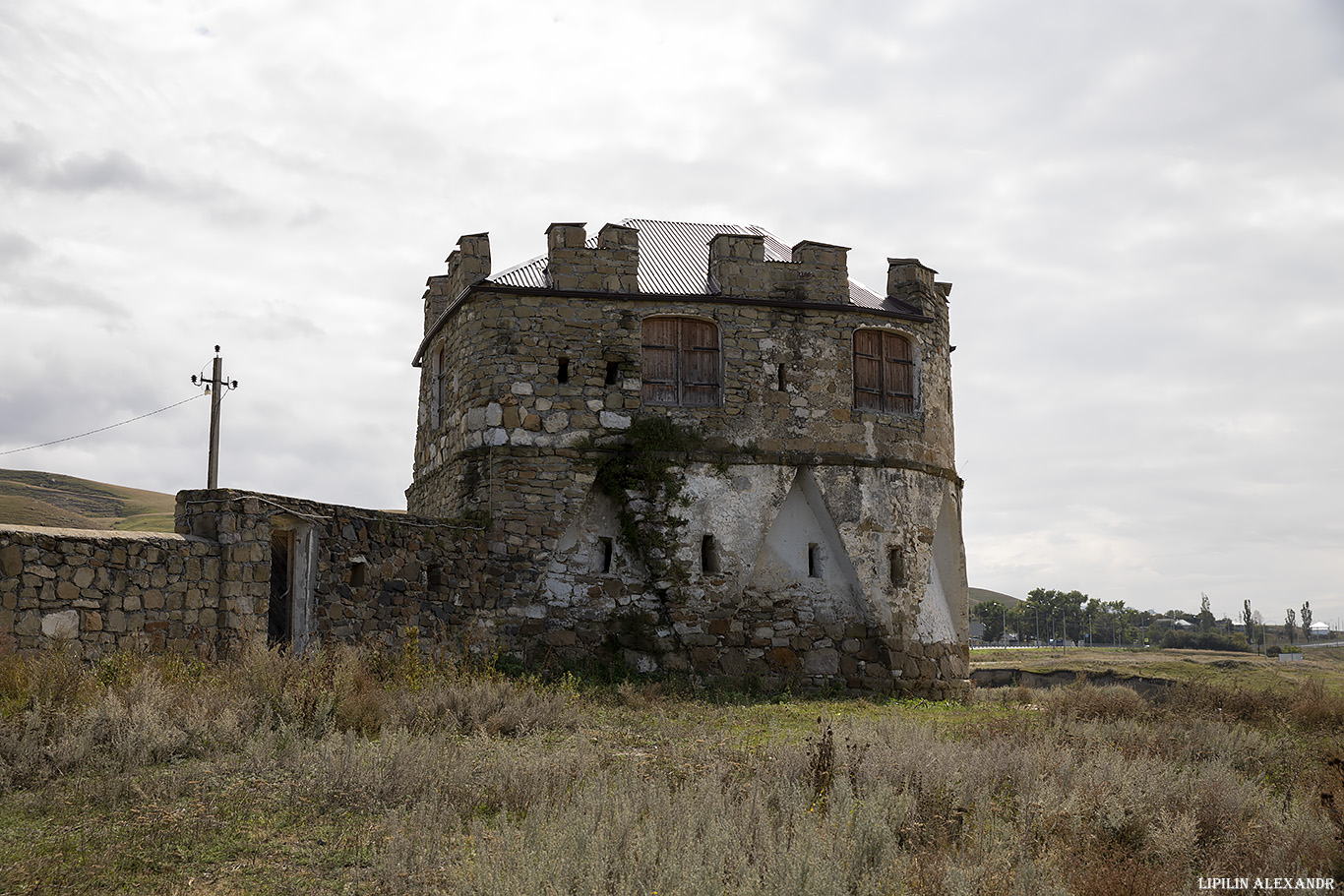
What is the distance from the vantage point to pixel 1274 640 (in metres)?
99.4

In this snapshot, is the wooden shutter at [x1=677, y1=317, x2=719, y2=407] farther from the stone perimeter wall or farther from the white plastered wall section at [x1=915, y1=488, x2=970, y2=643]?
the white plastered wall section at [x1=915, y1=488, x2=970, y2=643]

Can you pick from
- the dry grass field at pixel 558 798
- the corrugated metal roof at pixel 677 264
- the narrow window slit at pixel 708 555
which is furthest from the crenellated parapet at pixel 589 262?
the dry grass field at pixel 558 798

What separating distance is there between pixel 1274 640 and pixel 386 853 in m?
114

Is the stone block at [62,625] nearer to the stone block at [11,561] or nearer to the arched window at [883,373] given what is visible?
the stone block at [11,561]

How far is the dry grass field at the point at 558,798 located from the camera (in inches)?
214

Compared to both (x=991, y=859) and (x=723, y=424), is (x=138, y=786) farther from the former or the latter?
(x=723, y=424)

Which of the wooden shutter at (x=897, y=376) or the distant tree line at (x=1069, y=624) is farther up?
the wooden shutter at (x=897, y=376)

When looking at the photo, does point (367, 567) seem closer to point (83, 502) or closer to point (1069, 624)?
point (83, 502)

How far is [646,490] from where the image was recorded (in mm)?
16656

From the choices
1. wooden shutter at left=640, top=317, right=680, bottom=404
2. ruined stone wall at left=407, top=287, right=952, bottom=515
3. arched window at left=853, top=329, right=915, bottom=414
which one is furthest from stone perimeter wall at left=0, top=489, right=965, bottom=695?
arched window at left=853, top=329, right=915, bottom=414

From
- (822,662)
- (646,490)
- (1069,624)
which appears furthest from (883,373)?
(1069,624)

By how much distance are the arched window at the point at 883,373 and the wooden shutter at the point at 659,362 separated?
339 centimetres

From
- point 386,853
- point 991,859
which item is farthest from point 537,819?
point 991,859

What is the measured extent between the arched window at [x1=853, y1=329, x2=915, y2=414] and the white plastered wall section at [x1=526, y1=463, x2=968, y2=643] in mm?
1321
